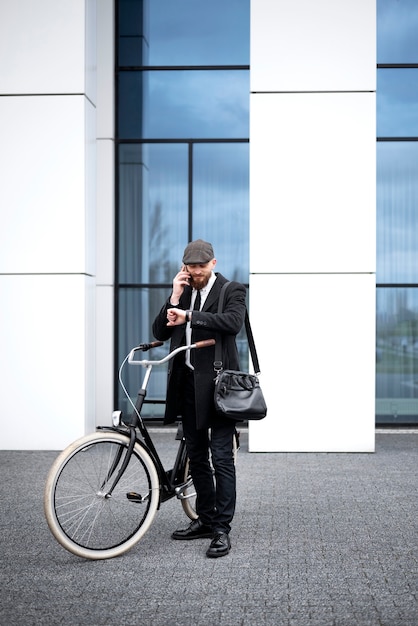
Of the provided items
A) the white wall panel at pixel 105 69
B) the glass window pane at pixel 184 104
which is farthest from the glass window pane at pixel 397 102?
the white wall panel at pixel 105 69

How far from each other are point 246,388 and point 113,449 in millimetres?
914

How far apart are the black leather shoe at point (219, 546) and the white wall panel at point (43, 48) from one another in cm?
655

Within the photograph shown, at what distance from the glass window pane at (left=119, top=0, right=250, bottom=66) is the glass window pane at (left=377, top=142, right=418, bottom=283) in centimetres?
248

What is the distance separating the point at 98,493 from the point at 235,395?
1.04 metres

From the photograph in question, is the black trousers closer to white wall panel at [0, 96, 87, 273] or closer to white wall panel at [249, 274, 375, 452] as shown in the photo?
white wall panel at [249, 274, 375, 452]

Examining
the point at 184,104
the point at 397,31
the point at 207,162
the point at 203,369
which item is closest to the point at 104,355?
the point at 207,162

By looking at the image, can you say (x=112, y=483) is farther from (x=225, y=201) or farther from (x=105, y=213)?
(x=225, y=201)

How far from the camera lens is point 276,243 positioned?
1062 cm

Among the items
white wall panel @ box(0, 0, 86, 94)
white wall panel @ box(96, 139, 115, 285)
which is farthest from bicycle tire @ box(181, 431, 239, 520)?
white wall panel @ box(96, 139, 115, 285)

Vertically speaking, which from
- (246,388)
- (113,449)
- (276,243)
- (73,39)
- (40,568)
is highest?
(73,39)

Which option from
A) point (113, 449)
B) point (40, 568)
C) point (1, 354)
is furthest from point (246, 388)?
point (1, 354)

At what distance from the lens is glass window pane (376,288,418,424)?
12.8m

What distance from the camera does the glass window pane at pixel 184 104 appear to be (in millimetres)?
12938

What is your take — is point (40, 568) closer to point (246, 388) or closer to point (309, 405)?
point (246, 388)
